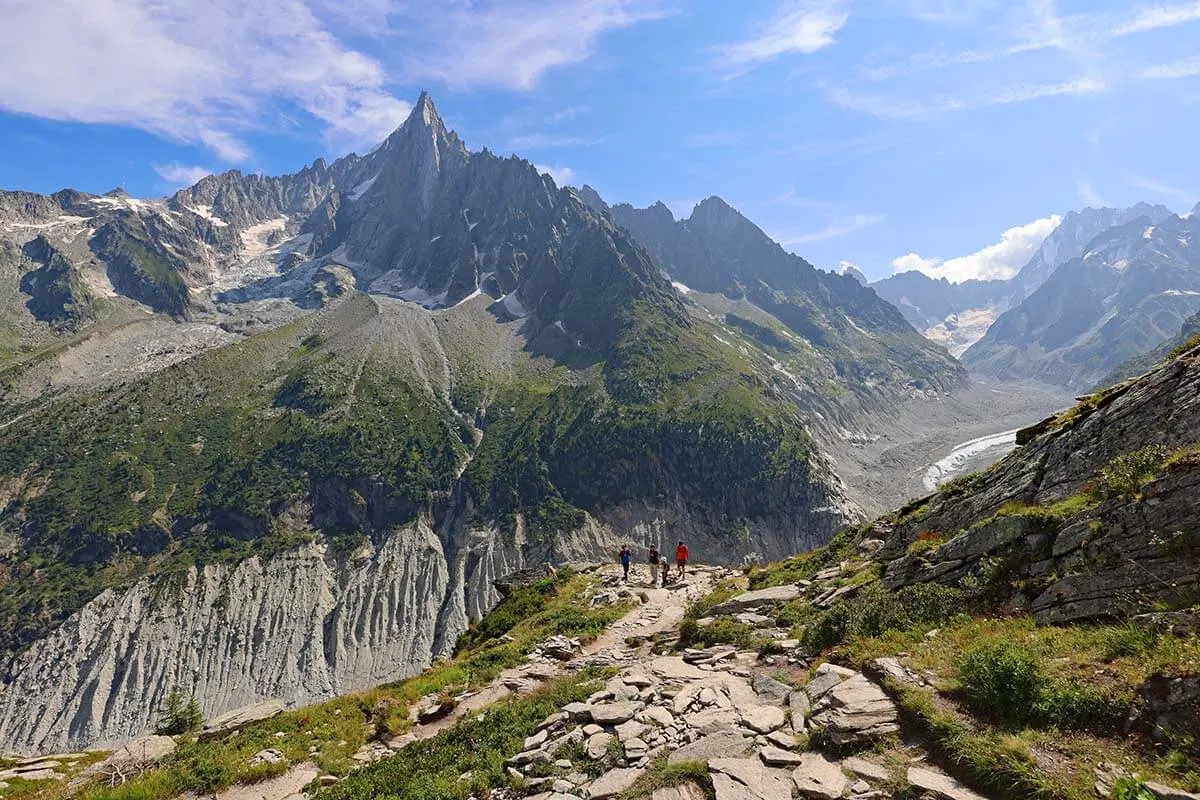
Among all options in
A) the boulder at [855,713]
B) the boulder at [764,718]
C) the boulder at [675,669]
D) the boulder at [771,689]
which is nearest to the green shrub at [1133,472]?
the boulder at [855,713]

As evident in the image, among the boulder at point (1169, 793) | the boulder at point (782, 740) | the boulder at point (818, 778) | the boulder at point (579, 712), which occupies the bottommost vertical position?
the boulder at point (579, 712)

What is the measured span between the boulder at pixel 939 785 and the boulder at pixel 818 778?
1130mm

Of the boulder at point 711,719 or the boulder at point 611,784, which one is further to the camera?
the boulder at point 711,719

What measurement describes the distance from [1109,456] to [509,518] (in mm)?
184947

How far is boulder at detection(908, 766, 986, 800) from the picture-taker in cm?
870

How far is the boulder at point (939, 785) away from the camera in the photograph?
8.70 m

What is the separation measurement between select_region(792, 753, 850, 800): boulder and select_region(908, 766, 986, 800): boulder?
113 cm

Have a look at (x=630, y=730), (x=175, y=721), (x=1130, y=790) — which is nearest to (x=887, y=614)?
(x=630, y=730)

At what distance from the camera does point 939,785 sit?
901cm

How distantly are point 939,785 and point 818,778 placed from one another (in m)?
1.92

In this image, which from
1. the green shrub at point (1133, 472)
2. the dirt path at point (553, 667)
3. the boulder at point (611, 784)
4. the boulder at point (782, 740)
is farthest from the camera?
the dirt path at point (553, 667)

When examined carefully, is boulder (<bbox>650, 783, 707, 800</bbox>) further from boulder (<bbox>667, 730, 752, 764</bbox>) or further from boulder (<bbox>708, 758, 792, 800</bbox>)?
boulder (<bbox>667, 730, 752, 764</bbox>)

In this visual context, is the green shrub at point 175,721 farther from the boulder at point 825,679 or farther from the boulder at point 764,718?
the boulder at point 825,679

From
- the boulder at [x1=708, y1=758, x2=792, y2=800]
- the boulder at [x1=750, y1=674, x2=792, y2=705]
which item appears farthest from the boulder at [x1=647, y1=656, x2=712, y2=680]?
the boulder at [x1=708, y1=758, x2=792, y2=800]
